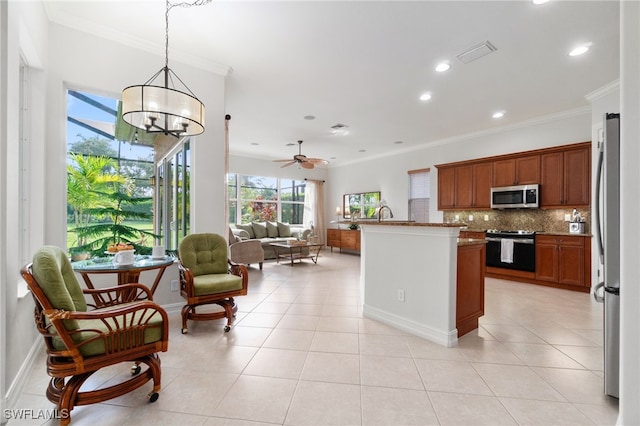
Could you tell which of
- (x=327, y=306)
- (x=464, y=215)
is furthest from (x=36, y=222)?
(x=464, y=215)

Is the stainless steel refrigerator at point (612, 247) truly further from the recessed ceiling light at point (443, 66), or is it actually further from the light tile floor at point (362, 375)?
the recessed ceiling light at point (443, 66)

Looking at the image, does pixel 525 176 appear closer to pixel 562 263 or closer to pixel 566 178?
pixel 566 178

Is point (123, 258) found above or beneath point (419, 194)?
beneath

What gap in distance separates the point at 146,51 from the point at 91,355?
3042mm

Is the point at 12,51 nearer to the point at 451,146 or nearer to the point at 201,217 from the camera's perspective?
the point at 201,217

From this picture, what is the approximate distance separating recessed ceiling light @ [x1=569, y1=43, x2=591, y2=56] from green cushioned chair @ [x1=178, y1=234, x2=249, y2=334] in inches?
170

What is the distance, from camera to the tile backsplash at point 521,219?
4.99 metres

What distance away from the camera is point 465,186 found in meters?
6.09

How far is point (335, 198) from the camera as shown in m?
9.97

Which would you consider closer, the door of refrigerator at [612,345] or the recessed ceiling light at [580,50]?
the door of refrigerator at [612,345]

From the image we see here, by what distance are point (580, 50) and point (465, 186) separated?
3.27 m

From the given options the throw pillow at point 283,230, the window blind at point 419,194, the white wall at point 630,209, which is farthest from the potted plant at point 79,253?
the window blind at point 419,194

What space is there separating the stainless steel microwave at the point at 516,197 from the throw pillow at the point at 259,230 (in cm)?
565

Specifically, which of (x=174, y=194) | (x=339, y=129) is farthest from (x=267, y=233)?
(x=174, y=194)
